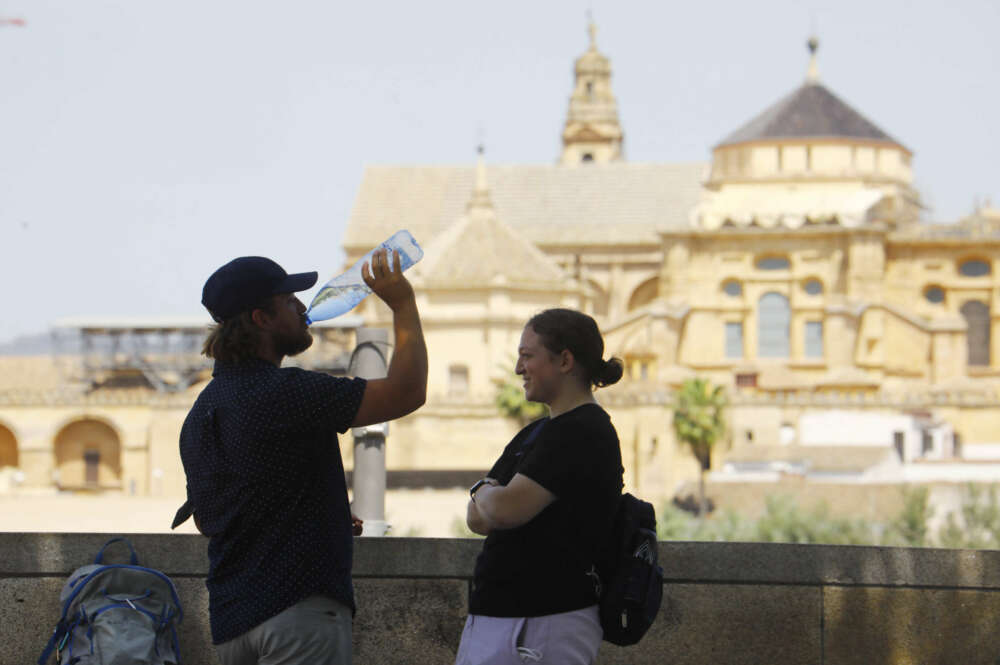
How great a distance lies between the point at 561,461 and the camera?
16.1 ft

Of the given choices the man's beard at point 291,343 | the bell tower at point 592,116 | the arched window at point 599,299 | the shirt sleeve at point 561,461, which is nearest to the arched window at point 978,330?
the arched window at point 599,299

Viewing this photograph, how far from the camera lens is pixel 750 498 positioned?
55.2m

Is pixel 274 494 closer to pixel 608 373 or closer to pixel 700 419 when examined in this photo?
pixel 608 373

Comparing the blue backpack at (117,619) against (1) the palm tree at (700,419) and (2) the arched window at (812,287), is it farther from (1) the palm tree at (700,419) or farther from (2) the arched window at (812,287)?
(2) the arched window at (812,287)

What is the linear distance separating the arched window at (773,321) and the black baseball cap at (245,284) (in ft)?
208

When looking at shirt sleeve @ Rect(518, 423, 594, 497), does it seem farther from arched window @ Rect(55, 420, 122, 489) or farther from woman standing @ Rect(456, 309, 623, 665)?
arched window @ Rect(55, 420, 122, 489)

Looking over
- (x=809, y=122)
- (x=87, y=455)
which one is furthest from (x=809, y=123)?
(x=87, y=455)

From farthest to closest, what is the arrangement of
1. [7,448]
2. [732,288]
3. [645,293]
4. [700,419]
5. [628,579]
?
[645,293], [7,448], [732,288], [700,419], [628,579]

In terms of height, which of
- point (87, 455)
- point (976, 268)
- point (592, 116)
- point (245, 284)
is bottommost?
point (87, 455)

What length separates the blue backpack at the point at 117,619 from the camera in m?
5.44

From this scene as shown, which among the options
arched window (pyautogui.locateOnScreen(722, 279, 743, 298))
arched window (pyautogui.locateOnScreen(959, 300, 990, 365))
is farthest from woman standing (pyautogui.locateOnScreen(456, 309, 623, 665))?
arched window (pyautogui.locateOnScreen(959, 300, 990, 365))

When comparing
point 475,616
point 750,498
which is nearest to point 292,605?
point 475,616

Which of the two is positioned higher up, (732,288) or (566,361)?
(732,288)

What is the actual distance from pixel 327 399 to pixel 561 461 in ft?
2.52
